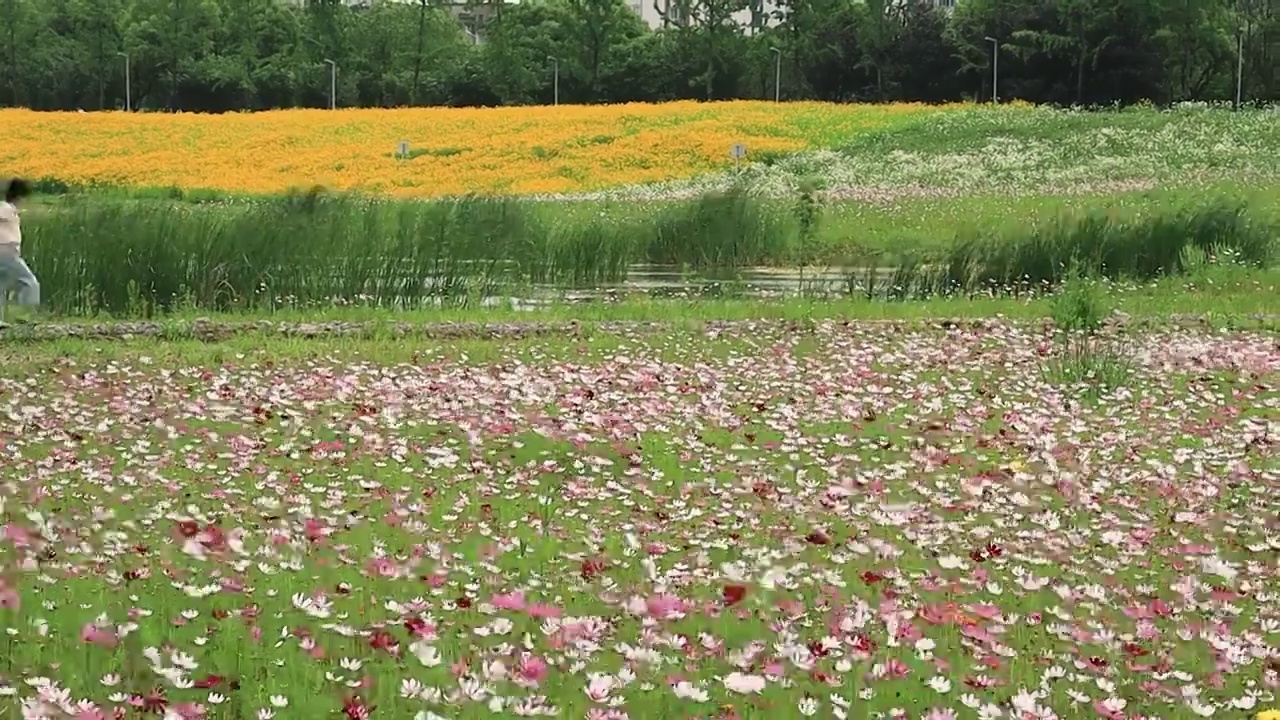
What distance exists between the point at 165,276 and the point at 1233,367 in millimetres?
10513

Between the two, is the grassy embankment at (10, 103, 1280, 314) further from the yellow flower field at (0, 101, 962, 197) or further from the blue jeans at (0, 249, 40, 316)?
the yellow flower field at (0, 101, 962, 197)

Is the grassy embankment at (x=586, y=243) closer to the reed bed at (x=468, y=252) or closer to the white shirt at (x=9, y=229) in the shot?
the reed bed at (x=468, y=252)

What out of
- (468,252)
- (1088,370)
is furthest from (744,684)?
(468,252)

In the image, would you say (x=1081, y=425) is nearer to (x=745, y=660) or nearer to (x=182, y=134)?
(x=745, y=660)

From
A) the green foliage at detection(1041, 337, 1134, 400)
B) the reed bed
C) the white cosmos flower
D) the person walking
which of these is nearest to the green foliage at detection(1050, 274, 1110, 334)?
the green foliage at detection(1041, 337, 1134, 400)

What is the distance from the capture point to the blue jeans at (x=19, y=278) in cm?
1462

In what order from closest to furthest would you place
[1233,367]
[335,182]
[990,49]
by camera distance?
[1233,367]
[335,182]
[990,49]

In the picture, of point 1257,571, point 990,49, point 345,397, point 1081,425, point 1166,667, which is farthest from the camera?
point 990,49

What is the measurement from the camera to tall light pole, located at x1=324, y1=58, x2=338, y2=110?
76.5 m

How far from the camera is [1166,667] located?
498 cm

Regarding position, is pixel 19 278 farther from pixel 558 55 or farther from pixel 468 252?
pixel 558 55

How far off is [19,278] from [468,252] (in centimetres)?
564

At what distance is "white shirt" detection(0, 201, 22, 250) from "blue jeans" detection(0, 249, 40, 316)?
0.25 ft

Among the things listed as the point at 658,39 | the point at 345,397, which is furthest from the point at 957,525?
the point at 658,39
